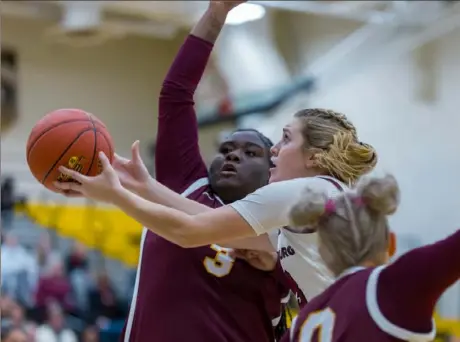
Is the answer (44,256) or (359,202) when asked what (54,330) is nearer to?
(44,256)

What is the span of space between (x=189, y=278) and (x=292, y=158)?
0.63 m

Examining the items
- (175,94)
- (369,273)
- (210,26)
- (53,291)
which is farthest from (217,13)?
(53,291)

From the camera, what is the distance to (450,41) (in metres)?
9.02

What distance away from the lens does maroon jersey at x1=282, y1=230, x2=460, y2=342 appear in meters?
1.72

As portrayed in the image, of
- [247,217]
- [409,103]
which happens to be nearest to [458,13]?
[409,103]

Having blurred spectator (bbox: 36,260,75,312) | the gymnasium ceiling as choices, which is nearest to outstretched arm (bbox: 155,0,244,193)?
the gymnasium ceiling

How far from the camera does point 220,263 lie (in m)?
2.88

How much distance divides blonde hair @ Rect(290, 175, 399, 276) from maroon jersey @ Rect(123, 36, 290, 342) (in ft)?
3.29

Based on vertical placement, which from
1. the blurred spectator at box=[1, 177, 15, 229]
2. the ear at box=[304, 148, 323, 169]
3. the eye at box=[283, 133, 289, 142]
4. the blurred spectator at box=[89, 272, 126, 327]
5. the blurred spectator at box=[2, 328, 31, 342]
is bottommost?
the blurred spectator at box=[89, 272, 126, 327]

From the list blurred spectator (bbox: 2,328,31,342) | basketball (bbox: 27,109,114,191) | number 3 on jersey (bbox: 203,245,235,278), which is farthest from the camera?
blurred spectator (bbox: 2,328,31,342)

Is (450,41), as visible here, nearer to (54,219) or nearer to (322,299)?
(54,219)

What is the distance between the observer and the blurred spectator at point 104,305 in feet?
29.3

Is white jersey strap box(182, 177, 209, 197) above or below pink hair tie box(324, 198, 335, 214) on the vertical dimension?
below

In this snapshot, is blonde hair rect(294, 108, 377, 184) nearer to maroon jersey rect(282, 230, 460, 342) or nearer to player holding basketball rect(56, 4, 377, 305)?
player holding basketball rect(56, 4, 377, 305)
